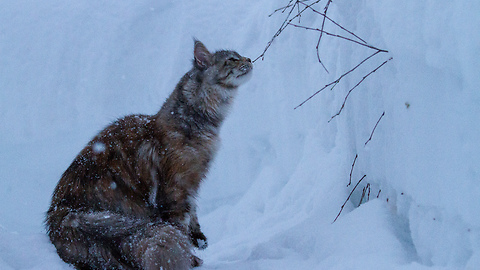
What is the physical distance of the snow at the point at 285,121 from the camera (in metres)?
2.15

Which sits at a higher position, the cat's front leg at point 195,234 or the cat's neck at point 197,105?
the cat's neck at point 197,105

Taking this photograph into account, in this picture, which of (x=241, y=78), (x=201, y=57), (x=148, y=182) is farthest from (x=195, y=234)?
(x=201, y=57)

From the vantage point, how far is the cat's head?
3699mm

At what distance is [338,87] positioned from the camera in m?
3.98

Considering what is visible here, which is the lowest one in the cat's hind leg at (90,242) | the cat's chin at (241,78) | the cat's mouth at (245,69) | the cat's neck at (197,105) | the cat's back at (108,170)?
the cat's hind leg at (90,242)

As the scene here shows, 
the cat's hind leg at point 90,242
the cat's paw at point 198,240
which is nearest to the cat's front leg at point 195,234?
the cat's paw at point 198,240

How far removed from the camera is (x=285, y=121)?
607cm

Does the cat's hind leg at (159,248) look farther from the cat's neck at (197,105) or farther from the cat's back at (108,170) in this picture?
the cat's neck at (197,105)

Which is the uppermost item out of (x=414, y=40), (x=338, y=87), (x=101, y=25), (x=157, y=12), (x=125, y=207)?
(x=157, y=12)

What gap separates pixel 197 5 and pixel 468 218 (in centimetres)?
699

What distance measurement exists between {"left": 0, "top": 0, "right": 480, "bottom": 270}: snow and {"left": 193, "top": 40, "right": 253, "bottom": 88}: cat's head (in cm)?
38

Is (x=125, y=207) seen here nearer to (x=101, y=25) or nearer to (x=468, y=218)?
(x=468, y=218)

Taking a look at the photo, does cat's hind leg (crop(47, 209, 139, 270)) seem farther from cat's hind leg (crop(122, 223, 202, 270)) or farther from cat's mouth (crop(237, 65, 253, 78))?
cat's mouth (crop(237, 65, 253, 78))

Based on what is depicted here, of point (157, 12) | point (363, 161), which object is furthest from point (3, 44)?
point (363, 161)
